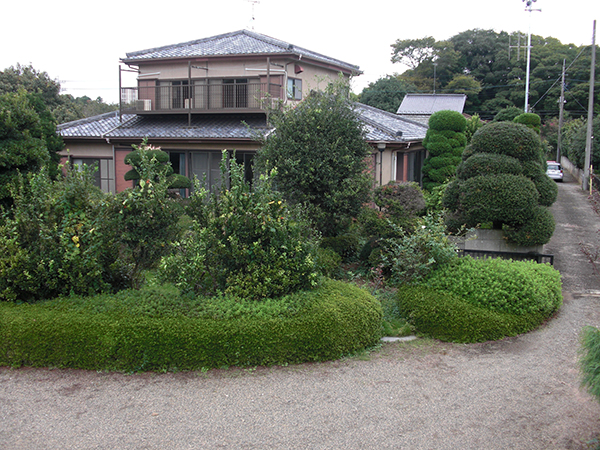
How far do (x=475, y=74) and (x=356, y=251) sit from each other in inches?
1667

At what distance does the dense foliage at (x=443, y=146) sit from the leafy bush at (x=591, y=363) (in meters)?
15.0

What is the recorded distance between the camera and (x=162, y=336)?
19.1 ft

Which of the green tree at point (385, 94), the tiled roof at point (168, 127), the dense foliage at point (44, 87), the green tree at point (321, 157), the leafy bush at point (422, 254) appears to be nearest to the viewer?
the leafy bush at point (422, 254)

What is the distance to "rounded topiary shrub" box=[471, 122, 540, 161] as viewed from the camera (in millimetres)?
11227

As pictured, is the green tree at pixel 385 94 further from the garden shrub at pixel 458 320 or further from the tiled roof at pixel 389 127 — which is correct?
the garden shrub at pixel 458 320

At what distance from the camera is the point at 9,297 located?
21.2 ft

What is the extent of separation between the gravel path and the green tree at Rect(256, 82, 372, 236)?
430 cm

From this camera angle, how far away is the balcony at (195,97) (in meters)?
20.2

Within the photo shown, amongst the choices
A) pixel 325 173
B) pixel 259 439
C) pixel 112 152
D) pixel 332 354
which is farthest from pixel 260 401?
pixel 112 152

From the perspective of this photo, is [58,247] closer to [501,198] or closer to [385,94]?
[501,198]

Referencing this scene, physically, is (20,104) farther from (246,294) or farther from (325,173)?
(246,294)

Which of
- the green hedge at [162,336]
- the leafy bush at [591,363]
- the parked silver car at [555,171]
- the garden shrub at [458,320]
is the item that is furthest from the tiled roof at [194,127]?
the parked silver car at [555,171]

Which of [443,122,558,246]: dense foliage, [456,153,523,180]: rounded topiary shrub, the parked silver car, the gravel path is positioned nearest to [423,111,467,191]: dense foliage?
[443,122,558,246]: dense foliage

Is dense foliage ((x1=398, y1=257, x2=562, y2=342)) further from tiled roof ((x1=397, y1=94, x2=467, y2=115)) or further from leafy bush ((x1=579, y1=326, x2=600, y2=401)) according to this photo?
tiled roof ((x1=397, y1=94, x2=467, y2=115))
